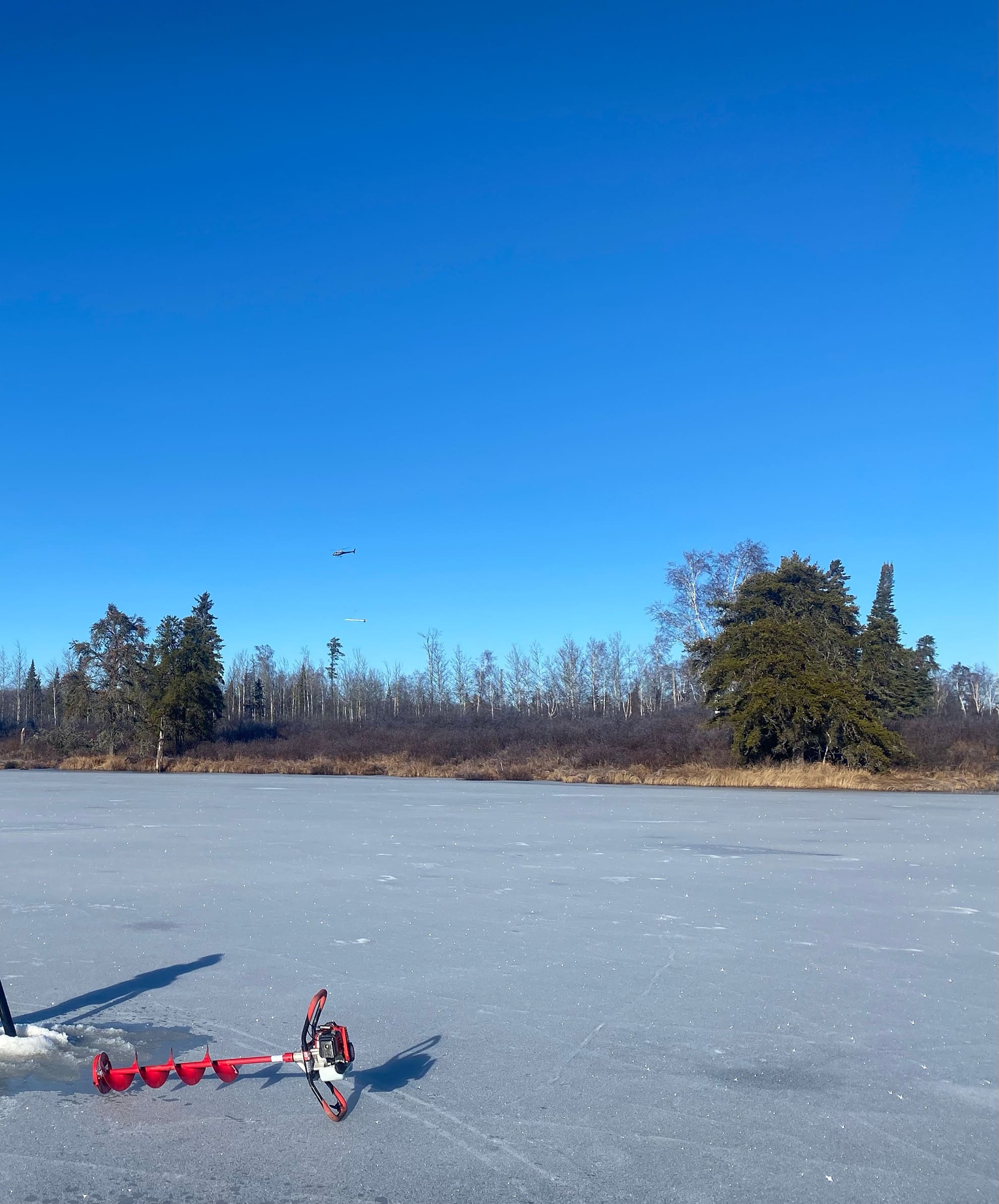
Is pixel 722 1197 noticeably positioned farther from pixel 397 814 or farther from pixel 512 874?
pixel 397 814

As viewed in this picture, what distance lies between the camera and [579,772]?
107ft

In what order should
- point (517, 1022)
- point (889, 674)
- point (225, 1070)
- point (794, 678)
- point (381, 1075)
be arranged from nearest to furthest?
point (225, 1070) → point (381, 1075) → point (517, 1022) → point (794, 678) → point (889, 674)

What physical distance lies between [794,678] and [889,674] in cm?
513

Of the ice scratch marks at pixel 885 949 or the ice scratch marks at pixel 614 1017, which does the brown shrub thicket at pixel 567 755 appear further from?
the ice scratch marks at pixel 614 1017

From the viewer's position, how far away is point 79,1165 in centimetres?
338

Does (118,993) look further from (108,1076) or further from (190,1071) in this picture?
(190,1071)

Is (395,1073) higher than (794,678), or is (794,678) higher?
(794,678)

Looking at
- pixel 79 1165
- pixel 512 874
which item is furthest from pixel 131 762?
pixel 79 1165

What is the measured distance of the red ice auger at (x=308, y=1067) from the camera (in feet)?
12.4

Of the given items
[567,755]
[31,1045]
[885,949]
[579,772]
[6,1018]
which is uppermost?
[6,1018]

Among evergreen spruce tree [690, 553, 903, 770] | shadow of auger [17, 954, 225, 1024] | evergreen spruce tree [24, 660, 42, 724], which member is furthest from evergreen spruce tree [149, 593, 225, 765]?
evergreen spruce tree [24, 660, 42, 724]

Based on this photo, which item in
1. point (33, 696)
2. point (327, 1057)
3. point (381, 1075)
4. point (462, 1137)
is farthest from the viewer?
point (33, 696)

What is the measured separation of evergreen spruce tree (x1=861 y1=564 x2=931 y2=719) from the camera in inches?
1225

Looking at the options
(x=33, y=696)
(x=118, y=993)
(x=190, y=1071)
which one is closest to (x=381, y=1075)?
(x=190, y=1071)
